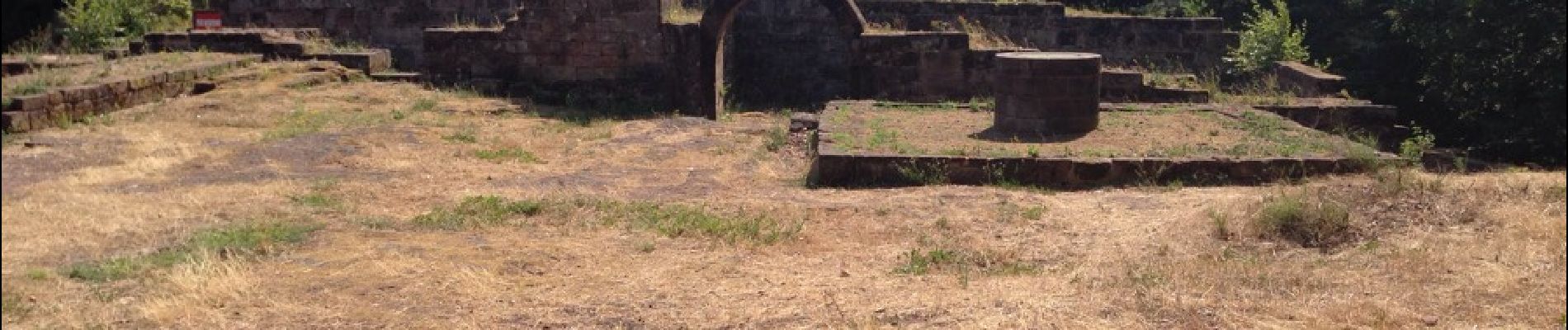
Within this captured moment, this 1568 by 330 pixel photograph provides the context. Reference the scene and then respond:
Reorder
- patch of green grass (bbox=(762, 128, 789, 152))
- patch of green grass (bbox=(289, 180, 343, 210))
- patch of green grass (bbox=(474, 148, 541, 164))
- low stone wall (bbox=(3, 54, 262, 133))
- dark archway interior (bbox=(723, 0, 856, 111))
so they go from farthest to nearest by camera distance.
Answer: dark archway interior (bbox=(723, 0, 856, 111)), patch of green grass (bbox=(762, 128, 789, 152)), patch of green grass (bbox=(474, 148, 541, 164)), low stone wall (bbox=(3, 54, 262, 133)), patch of green grass (bbox=(289, 180, 343, 210))

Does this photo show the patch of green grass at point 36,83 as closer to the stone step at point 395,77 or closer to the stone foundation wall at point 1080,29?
the stone step at point 395,77

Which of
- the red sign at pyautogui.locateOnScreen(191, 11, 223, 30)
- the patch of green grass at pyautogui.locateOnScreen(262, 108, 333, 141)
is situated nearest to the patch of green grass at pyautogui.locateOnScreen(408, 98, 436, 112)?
the patch of green grass at pyautogui.locateOnScreen(262, 108, 333, 141)

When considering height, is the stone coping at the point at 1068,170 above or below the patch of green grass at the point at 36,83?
below

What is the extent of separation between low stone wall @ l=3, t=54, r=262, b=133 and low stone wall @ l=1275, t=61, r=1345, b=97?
39.2ft

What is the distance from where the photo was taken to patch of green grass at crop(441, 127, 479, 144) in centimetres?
1287

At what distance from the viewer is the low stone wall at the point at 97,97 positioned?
1166 centimetres

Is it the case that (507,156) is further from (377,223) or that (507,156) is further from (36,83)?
(36,83)

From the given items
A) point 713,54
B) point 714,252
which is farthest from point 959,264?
point 713,54

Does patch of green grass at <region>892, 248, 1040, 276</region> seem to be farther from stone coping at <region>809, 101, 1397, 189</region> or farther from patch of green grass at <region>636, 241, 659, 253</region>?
stone coping at <region>809, 101, 1397, 189</region>

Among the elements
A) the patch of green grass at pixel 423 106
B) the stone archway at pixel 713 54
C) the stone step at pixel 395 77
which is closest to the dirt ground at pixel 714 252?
the patch of green grass at pixel 423 106

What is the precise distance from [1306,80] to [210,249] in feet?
40.7

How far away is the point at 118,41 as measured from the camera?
703 inches

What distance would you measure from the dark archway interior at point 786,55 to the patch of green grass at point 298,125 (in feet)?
19.7

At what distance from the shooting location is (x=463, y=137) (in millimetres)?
13016
